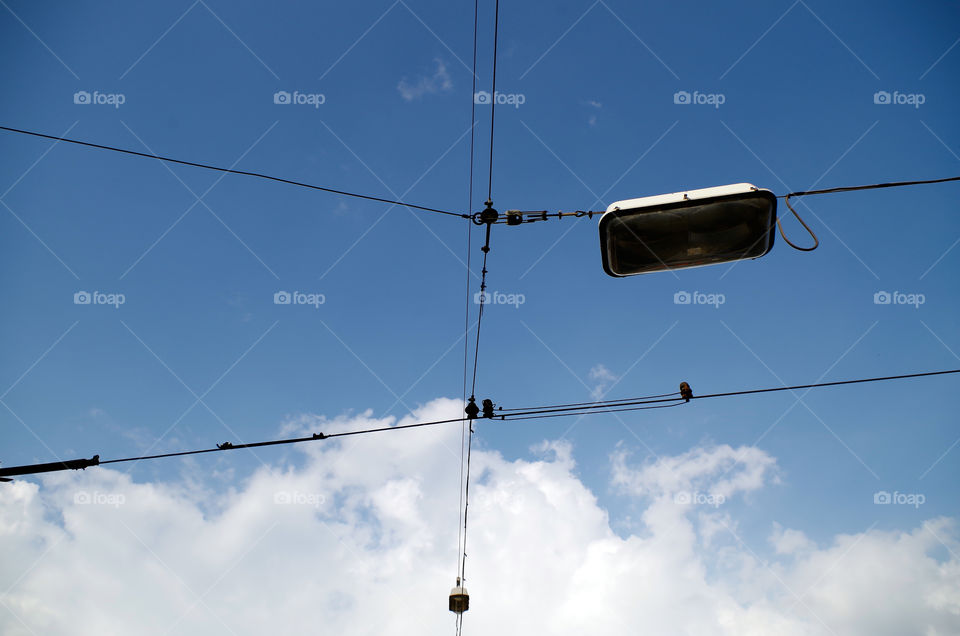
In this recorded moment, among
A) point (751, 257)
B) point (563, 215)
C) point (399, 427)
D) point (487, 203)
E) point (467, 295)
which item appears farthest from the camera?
point (467, 295)

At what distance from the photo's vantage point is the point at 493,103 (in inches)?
264

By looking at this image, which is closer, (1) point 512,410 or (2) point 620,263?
(2) point 620,263

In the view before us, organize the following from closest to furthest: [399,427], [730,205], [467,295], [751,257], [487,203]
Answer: [730,205] → [751,257] → [487,203] → [399,427] → [467,295]

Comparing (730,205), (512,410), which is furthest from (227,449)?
(730,205)

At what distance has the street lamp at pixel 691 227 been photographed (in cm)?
391

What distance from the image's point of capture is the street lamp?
12.8 ft

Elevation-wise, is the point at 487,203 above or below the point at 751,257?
above

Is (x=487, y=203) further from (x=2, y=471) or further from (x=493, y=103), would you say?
(x=2, y=471)

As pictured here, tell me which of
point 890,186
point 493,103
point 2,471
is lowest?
point 2,471

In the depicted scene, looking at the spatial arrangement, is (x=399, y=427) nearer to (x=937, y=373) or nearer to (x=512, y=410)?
(x=512, y=410)

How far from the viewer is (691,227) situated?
405 centimetres

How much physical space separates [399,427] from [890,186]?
555 cm

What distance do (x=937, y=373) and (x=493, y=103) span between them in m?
6.21

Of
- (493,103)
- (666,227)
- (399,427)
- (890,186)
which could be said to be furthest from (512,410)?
(890,186)
